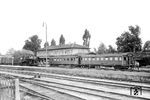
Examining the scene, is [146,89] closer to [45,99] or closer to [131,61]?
[45,99]

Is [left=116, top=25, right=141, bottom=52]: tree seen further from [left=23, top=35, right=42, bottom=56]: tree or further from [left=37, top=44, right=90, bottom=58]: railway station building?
[left=23, top=35, right=42, bottom=56]: tree

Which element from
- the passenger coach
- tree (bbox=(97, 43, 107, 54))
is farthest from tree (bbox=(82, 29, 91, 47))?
the passenger coach

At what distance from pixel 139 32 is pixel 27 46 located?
60402 mm

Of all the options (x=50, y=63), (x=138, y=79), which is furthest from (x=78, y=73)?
(x=50, y=63)

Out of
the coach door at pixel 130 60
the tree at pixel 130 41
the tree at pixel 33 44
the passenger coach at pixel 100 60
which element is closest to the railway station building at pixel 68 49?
the tree at pixel 130 41

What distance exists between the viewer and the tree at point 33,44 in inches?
3923

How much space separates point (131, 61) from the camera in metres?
31.4

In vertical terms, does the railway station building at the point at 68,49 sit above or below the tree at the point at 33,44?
below

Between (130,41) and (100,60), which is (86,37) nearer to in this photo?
(130,41)

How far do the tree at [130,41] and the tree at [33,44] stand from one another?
52.7 metres

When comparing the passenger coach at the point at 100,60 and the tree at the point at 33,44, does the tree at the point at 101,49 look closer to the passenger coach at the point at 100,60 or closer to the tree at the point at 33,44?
the tree at the point at 33,44

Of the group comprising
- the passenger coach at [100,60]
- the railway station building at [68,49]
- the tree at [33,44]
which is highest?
the tree at [33,44]

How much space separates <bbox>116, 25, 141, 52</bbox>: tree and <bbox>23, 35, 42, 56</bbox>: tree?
52.7 m

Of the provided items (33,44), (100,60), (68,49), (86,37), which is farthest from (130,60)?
(33,44)
